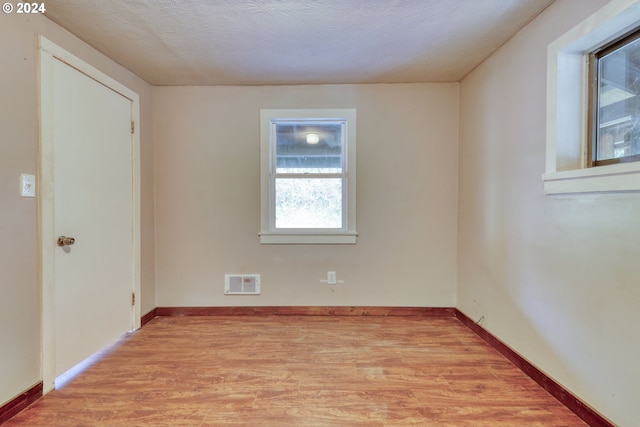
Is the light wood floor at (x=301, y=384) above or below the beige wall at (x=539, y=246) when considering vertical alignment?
below

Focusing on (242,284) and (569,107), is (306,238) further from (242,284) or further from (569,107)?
(569,107)

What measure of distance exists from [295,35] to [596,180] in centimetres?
199

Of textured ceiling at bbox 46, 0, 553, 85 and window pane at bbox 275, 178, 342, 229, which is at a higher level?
textured ceiling at bbox 46, 0, 553, 85

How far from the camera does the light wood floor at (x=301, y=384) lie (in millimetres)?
1475

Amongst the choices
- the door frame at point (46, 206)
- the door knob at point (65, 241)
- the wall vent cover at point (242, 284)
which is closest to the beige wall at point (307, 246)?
the wall vent cover at point (242, 284)

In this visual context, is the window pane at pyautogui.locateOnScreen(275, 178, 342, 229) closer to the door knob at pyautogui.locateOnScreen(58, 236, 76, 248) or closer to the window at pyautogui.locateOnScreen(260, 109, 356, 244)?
the window at pyautogui.locateOnScreen(260, 109, 356, 244)

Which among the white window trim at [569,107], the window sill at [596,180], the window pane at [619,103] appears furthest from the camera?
the white window trim at [569,107]

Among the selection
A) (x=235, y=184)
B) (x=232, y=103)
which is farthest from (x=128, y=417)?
(x=232, y=103)

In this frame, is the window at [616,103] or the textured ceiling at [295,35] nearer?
the window at [616,103]

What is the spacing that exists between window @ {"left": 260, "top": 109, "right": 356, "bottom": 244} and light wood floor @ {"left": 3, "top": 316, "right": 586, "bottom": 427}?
1.02m

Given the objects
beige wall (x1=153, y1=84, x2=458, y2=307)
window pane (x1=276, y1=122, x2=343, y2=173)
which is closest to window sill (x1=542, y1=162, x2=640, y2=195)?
beige wall (x1=153, y1=84, x2=458, y2=307)

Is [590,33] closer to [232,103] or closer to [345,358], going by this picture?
[345,358]

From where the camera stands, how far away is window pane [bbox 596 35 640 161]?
4.50 feet

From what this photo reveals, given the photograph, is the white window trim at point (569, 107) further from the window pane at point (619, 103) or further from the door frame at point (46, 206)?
the door frame at point (46, 206)
